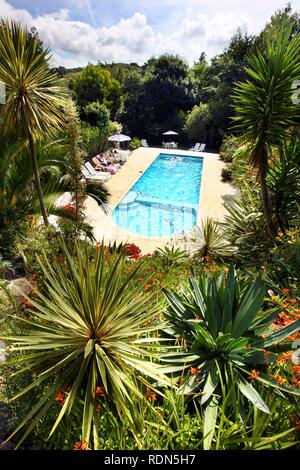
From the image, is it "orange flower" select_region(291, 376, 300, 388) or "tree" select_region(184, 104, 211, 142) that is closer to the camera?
"orange flower" select_region(291, 376, 300, 388)

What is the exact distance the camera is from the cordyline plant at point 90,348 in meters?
2.62

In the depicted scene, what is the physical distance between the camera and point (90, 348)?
2.70 m

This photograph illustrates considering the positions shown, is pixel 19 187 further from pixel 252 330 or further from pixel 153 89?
pixel 153 89

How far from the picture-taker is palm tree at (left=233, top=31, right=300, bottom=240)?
18.4ft

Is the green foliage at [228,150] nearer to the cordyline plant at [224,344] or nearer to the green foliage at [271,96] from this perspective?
the green foliage at [271,96]

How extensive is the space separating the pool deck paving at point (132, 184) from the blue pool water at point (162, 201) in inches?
17.1

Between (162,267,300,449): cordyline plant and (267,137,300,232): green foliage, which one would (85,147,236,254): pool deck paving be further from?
(162,267,300,449): cordyline plant

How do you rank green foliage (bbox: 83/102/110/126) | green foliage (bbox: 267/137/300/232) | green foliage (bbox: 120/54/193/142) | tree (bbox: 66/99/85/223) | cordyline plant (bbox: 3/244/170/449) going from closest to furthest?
cordyline plant (bbox: 3/244/170/449), green foliage (bbox: 267/137/300/232), tree (bbox: 66/99/85/223), green foliage (bbox: 83/102/110/126), green foliage (bbox: 120/54/193/142)

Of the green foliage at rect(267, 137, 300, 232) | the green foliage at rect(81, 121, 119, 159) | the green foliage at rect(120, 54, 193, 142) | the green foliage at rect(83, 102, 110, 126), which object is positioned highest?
the green foliage at rect(120, 54, 193, 142)

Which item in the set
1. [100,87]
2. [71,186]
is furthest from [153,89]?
[71,186]

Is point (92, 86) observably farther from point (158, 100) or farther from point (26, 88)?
point (26, 88)

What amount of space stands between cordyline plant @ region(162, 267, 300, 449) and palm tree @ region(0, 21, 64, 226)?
16.7 feet

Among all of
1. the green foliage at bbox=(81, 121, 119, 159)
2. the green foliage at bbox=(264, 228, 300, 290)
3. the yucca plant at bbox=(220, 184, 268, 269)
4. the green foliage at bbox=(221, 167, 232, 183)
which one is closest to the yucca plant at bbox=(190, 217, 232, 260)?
the yucca plant at bbox=(220, 184, 268, 269)

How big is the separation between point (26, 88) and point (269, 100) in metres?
5.06
